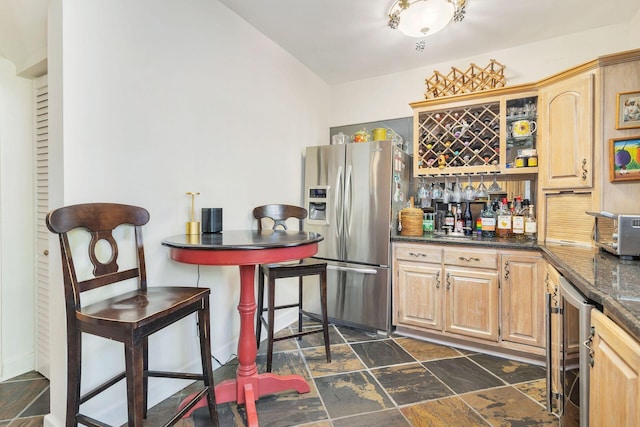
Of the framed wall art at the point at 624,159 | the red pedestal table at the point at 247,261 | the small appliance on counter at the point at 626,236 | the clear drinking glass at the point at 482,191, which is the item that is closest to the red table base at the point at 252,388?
the red pedestal table at the point at 247,261

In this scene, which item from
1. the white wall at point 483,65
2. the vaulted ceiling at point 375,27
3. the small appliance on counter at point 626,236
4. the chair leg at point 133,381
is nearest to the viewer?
the chair leg at point 133,381

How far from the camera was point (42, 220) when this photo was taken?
75.8 inches

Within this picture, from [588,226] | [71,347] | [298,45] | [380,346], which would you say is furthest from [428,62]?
[71,347]

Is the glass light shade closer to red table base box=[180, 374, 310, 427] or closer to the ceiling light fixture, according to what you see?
the ceiling light fixture

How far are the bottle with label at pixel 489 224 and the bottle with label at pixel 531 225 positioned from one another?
9.4 inches

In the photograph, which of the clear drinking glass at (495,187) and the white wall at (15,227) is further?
the clear drinking glass at (495,187)

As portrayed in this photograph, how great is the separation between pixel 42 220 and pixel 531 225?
3.63 m

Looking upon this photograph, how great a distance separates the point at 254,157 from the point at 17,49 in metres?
1.55

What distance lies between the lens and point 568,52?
2.57m

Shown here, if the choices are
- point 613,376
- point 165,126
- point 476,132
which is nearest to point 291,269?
point 165,126

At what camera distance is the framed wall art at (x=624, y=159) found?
6.18 feet

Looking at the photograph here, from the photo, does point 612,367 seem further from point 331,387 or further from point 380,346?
point 380,346

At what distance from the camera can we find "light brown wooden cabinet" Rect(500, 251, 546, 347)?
7.02 feet

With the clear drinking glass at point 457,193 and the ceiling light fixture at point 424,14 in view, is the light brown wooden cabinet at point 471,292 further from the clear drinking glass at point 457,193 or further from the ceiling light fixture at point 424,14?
the ceiling light fixture at point 424,14
